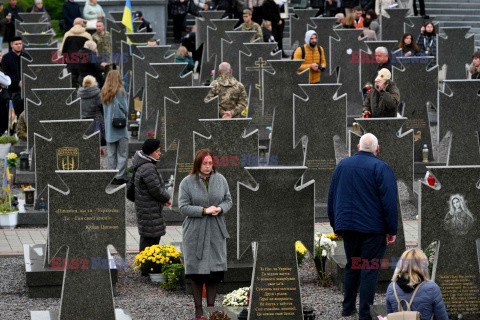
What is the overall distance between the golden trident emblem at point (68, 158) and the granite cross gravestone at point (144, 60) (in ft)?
25.6

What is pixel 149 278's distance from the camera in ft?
43.9

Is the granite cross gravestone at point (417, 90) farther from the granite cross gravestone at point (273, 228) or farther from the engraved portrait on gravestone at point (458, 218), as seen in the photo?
the granite cross gravestone at point (273, 228)

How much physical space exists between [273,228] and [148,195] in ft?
8.01

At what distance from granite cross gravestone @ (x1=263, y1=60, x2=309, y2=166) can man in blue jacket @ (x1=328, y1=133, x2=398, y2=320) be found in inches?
240

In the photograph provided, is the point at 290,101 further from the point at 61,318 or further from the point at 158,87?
the point at 61,318

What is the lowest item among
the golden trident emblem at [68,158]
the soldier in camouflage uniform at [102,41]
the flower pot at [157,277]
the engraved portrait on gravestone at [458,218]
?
the flower pot at [157,277]

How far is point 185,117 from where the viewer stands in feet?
54.0

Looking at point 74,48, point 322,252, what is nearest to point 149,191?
point 322,252

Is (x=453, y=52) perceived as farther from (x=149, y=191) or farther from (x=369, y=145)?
(x=369, y=145)

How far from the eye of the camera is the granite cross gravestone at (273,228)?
1095 centimetres

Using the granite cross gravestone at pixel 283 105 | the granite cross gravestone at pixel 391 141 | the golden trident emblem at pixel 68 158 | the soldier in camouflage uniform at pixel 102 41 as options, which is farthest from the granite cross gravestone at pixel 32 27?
the granite cross gravestone at pixel 391 141

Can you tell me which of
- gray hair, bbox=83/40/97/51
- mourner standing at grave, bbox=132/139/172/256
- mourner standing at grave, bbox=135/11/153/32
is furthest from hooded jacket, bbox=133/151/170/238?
mourner standing at grave, bbox=135/11/153/32

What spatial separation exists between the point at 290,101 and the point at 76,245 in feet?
27.7

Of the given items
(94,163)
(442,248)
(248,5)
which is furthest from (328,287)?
(248,5)
